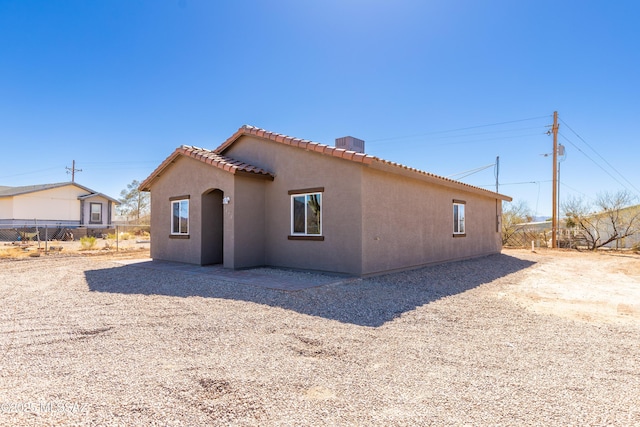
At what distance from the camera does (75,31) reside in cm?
1209

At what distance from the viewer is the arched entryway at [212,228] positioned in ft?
36.0

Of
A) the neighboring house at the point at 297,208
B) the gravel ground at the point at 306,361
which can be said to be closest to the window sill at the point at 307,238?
the neighboring house at the point at 297,208

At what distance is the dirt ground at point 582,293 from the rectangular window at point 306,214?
4.71 meters

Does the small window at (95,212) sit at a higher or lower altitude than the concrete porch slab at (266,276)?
higher

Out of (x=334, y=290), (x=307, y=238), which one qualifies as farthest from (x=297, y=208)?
(x=334, y=290)

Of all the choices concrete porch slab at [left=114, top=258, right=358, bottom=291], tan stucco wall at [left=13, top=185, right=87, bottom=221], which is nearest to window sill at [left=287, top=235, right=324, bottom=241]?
concrete porch slab at [left=114, top=258, right=358, bottom=291]

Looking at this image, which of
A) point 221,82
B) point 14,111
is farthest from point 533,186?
point 14,111

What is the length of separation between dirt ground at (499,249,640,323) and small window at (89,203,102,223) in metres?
32.9

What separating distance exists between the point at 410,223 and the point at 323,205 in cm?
300

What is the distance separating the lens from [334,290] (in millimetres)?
7266

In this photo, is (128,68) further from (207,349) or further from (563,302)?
(563,302)

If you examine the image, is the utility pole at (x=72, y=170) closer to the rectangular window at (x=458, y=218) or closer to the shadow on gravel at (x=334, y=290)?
the shadow on gravel at (x=334, y=290)

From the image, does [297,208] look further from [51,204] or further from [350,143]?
[51,204]

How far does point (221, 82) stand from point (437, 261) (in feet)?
39.2
